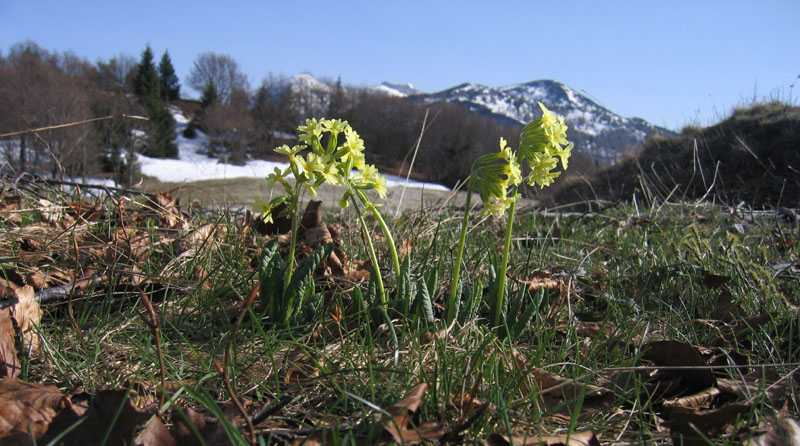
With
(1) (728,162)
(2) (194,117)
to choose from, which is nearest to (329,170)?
(1) (728,162)

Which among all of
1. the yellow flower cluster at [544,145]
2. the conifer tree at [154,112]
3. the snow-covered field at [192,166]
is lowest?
the yellow flower cluster at [544,145]

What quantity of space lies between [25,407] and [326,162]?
0.82m

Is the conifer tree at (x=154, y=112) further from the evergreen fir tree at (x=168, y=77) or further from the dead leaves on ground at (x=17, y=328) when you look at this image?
the dead leaves on ground at (x=17, y=328)

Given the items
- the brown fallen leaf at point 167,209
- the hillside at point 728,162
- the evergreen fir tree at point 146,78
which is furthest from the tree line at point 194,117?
the brown fallen leaf at point 167,209

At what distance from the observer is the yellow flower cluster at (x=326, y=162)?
1.14 m

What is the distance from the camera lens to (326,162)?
117 cm

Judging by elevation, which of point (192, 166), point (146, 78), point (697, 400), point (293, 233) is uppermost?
point (146, 78)

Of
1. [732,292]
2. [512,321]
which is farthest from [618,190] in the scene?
[512,321]

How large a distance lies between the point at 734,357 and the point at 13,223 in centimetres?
288

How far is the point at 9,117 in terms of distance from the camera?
76.0 ft

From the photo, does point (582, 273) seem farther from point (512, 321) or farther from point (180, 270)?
point (180, 270)

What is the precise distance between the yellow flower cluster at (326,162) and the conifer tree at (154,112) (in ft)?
106

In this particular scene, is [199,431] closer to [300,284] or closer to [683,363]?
[300,284]

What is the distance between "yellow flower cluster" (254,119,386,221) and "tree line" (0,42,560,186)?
13.5 meters
